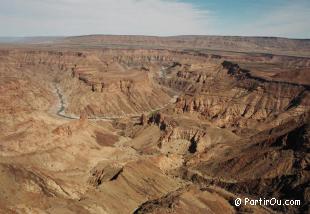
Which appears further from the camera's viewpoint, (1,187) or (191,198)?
(191,198)

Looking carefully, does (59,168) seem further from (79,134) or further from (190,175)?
(190,175)

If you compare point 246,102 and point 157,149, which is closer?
point 157,149

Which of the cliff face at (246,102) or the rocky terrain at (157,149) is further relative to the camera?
the cliff face at (246,102)

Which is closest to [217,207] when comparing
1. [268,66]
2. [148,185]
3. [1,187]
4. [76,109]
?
[148,185]

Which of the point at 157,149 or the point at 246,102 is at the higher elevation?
the point at 246,102

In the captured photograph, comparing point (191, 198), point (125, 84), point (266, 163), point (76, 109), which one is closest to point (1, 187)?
point (191, 198)

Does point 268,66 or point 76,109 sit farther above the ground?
point 268,66

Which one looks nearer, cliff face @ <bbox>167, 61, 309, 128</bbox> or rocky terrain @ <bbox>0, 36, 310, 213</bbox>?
rocky terrain @ <bbox>0, 36, 310, 213</bbox>

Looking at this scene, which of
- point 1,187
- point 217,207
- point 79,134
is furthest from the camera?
point 79,134

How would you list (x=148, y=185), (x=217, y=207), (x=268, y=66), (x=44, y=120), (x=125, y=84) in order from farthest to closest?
(x=268, y=66) < (x=125, y=84) < (x=44, y=120) < (x=148, y=185) < (x=217, y=207)
